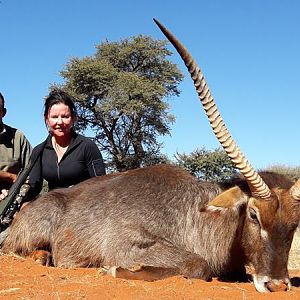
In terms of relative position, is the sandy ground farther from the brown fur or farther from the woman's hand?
the woman's hand

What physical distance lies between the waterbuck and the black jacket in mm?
674

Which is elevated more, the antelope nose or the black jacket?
the black jacket

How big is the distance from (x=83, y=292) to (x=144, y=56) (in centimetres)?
2587

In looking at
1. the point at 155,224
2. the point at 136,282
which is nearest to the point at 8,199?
the point at 155,224

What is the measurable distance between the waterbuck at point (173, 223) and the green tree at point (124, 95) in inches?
813

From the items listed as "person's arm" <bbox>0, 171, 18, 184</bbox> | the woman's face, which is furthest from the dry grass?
"person's arm" <bbox>0, 171, 18, 184</bbox>

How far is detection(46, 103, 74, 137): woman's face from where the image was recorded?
6797 millimetres

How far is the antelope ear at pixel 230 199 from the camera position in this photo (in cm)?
502

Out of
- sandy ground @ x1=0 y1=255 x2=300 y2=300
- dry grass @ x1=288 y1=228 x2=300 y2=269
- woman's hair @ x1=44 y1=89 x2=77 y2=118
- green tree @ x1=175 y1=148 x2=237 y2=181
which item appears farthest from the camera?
green tree @ x1=175 y1=148 x2=237 y2=181

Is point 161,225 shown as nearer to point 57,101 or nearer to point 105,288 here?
point 105,288

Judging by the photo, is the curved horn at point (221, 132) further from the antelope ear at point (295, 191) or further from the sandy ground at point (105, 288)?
the sandy ground at point (105, 288)

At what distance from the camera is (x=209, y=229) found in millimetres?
5418

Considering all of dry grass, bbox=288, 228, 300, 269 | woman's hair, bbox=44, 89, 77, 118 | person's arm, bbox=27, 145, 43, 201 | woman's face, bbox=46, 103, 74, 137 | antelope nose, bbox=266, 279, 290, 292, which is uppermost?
woman's hair, bbox=44, 89, 77, 118

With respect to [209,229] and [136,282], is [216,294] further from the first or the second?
[209,229]
